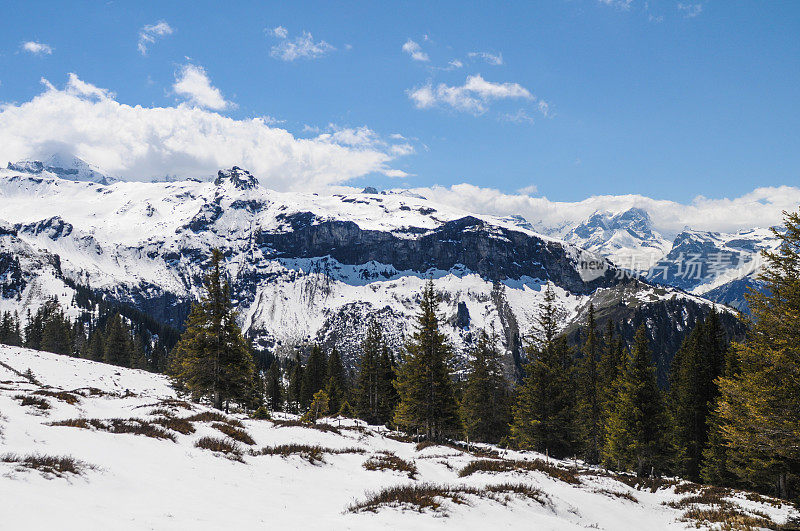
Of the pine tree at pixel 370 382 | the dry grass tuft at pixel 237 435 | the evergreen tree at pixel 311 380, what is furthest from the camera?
the evergreen tree at pixel 311 380

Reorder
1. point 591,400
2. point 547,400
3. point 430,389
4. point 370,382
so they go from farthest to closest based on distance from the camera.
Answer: point 370,382 → point 591,400 → point 547,400 → point 430,389

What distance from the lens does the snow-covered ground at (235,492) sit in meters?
7.89

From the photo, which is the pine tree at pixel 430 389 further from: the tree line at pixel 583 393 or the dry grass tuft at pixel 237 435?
the dry grass tuft at pixel 237 435

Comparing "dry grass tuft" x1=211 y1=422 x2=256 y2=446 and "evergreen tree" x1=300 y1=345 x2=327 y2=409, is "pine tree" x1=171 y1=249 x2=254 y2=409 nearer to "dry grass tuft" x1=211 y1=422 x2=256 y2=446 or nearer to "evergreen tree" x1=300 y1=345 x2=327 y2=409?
"dry grass tuft" x1=211 y1=422 x2=256 y2=446

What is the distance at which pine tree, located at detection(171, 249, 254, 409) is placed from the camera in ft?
119

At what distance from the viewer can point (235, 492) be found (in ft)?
36.4

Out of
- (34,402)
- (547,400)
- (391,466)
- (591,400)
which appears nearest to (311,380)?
(547,400)

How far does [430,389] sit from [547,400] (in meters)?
10.7

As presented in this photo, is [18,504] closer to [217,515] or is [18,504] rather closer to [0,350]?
[217,515]

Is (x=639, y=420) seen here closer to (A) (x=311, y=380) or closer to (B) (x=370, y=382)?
(B) (x=370, y=382)

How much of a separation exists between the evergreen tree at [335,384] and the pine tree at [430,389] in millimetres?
26820

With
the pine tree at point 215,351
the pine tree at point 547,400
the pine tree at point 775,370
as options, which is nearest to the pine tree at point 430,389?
the pine tree at point 547,400

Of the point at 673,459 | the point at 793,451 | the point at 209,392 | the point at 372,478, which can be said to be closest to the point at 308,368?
the point at 209,392

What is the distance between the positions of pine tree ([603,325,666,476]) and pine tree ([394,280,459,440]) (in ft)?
41.7
